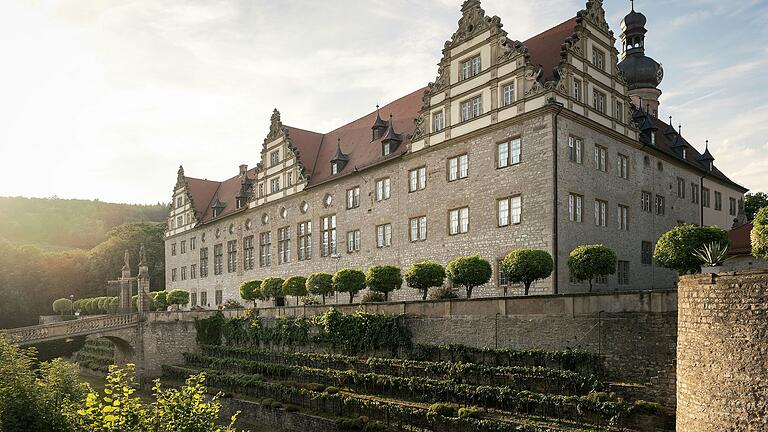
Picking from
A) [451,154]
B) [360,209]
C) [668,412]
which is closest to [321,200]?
[360,209]

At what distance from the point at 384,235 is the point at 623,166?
12.5m

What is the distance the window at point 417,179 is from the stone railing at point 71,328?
64.8ft

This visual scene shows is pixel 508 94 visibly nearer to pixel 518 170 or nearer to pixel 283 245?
pixel 518 170

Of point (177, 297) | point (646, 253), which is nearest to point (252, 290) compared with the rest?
point (177, 297)

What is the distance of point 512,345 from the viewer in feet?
66.7

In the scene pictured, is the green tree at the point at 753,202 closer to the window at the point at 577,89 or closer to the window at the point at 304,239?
the window at the point at 577,89

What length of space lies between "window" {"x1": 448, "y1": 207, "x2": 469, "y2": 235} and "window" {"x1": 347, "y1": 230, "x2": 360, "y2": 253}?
830cm

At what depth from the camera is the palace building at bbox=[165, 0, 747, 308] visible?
2595cm

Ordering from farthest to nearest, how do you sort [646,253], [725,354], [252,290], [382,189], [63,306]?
[63,306], [252,290], [382,189], [646,253], [725,354]

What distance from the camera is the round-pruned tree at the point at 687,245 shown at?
1816 cm

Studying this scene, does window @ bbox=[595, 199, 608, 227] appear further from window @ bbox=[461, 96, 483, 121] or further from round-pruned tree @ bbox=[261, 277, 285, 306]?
round-pruned tree @ bbox=[261, 277, 285, 306]

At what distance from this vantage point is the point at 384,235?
3428cm

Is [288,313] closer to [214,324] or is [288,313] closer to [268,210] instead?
[214,324]

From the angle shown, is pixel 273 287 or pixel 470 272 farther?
pixel 273 287
